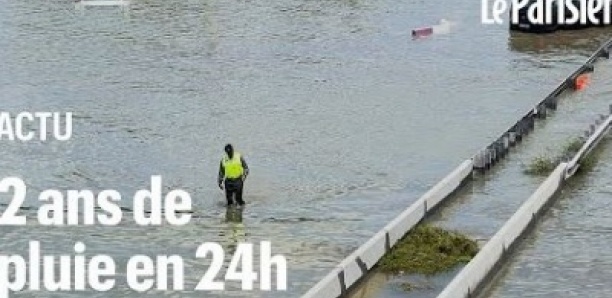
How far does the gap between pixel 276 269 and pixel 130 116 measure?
14.2 m

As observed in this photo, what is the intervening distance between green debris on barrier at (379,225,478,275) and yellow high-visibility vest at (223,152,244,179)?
400 cm

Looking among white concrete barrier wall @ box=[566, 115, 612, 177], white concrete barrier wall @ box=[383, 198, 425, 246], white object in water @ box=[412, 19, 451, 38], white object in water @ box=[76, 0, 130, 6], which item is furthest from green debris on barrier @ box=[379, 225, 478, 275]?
white object in water @ box=[76, 0, 130, 6]

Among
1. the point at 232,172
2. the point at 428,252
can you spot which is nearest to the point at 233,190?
the point at 232,172

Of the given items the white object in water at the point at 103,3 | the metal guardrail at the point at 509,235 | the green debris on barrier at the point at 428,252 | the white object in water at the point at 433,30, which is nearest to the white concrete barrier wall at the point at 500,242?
the metal guardrail at the point at 509,235

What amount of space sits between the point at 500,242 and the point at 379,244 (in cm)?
206

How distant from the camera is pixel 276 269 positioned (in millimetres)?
→ 20281

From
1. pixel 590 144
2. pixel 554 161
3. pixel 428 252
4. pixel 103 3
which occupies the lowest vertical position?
pixel 428 252

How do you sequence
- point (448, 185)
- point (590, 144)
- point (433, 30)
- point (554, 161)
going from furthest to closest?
1. point (433, 30)
2. point (590, 144)
3. point (554, 161)
4. point (448, 185)

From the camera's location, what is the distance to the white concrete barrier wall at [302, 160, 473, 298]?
17938mm

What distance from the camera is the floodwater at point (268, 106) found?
22.9 m

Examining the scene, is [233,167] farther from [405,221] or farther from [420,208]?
[405,221]

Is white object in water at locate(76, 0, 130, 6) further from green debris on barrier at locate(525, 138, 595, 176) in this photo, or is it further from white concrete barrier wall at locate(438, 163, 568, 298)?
white concrete barrier wall at locate(438, 163, 568, 298)

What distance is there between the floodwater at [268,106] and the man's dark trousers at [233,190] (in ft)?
0.92

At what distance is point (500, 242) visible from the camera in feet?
65.9
